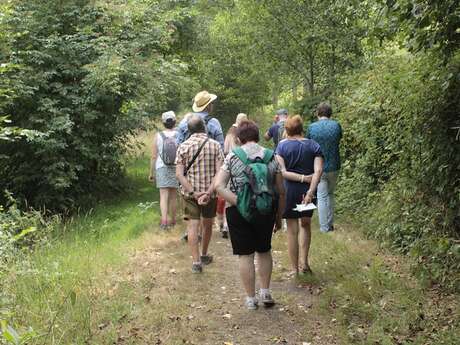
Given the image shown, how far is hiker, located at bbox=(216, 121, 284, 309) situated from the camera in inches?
211

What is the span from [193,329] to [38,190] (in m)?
8.06

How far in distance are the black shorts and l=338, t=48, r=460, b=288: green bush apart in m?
1.42

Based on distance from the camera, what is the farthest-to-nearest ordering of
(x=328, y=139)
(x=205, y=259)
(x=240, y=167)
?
1. (x=328, y=139)
2. (x=205, y=259)
3. (x=240, y=167)

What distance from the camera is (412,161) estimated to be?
730 cm

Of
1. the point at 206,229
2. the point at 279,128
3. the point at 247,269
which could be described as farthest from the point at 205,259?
the point at 279,128

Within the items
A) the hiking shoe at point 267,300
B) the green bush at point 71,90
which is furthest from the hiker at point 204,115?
the green bush at point 71,90

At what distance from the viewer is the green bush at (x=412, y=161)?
5988mm

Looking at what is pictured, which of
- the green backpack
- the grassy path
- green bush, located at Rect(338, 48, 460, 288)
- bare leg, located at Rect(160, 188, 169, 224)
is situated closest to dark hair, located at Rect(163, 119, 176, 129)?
bare leg, located at Rect(160, 188, 169, 224)

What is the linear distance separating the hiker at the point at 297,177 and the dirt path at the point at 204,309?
543 mm

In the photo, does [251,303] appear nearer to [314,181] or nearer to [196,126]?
[314,181]

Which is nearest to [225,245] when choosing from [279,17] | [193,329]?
[193,329]

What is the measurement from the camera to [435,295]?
561 cm

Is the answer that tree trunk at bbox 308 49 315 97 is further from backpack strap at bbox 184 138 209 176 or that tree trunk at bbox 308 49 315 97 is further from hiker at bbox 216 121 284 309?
hiker at bbox 216 121 284 309

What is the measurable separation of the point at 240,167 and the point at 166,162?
153 inches
